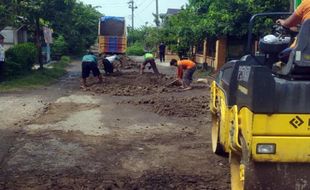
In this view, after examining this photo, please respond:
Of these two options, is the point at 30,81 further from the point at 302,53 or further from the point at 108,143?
the point at 302,53

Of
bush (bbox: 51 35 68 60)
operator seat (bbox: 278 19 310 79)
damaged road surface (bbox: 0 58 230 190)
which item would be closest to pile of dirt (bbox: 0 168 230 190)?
damaged road surface (bbox: 0 58 230 190)

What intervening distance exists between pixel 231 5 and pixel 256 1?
1.36m

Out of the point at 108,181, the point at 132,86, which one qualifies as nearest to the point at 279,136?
the point at 108,181

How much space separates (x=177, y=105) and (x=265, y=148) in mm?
8664

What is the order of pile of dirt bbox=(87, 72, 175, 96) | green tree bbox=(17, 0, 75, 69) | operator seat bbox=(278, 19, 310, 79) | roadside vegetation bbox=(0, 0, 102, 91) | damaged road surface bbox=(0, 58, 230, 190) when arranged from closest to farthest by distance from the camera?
operator seat bbox=(278, 19, 310, 79), damaged road surface bbox=(0, 58, 230, 190), pile of dirt bbox=(87, 72, 175, 96), roadside vegetation bbox=(0, 0, 102, 91), green tree bbox=(17, 0, 75, 69)

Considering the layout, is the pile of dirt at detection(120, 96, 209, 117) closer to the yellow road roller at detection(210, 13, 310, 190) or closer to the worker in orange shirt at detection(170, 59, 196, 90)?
the worker in orange shirt at detection(170, 59, 196, 90)

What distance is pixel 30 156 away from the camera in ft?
25.1

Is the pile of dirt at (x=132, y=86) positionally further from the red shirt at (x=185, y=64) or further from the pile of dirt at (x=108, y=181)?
the pile of dirt at (x=108, y=181)

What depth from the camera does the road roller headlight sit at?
14.7ft

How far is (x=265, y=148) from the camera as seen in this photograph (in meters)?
4.47

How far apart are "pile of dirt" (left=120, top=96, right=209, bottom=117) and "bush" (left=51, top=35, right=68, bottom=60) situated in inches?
969

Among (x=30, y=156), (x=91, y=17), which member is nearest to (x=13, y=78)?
(x=30, y=156)

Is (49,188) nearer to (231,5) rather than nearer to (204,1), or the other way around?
(231,5)

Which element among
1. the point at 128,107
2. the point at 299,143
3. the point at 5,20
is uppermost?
the point at 5,20
